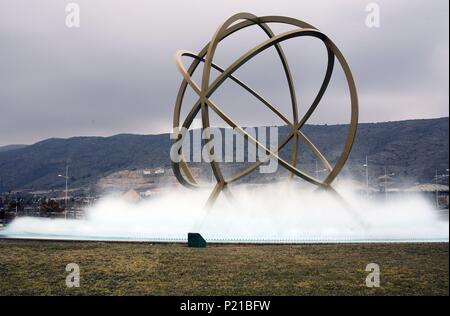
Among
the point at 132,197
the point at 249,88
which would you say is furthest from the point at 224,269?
the point at 132,197

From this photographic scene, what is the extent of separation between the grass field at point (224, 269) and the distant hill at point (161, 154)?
78.7 meters

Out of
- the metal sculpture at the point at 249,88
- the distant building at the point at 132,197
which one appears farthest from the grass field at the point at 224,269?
the distant building at the point at 132,197

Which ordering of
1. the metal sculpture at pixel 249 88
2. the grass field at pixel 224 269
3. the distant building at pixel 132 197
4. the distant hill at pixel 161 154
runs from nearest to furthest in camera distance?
the grass field at pixel 224 269 → the metal sculpture at pixel 249 88 → the distant building at pixel 132 197 → the distant hill at pixel 161 154

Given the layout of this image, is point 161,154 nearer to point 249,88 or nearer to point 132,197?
point 132,197

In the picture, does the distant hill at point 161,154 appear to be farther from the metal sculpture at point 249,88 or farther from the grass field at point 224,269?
the grass field at point 224,269

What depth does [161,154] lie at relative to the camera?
156 metres

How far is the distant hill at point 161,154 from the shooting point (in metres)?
108

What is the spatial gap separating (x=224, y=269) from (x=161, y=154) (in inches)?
5627

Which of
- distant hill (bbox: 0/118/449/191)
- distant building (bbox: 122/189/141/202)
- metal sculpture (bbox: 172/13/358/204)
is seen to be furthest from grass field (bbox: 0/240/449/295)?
distant hill (bbox: 0/118/449/191)

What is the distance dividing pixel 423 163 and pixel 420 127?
28393 millimetres

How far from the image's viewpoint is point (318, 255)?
1705 cm

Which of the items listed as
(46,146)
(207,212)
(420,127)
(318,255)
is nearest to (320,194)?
(207,212)

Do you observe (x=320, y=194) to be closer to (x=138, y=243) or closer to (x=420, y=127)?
(x=138, y=243)

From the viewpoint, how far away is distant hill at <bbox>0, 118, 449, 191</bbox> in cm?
10819
